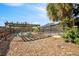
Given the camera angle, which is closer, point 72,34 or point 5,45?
point 5,45

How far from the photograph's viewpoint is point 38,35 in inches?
125

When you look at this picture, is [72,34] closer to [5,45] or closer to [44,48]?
[44,48]

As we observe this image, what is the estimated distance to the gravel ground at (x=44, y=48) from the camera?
3.11 meters

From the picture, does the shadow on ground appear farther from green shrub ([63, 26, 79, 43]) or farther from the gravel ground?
green shrub ([63, 26, 79, 43])

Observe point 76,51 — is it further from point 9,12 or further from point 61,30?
point 9,12

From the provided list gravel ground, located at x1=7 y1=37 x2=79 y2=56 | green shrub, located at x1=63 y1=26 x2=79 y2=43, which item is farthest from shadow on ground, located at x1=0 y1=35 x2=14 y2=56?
green shrub, located at x1=63 y1=26 x2=79 y2=43

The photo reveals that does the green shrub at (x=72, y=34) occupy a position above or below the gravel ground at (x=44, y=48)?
above

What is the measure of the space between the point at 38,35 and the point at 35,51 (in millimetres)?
217

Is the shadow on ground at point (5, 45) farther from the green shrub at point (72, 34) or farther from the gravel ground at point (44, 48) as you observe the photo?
the green shrub at point (72, 34)

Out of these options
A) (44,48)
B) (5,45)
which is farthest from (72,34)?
(5,45)

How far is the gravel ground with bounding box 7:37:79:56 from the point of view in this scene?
3.11 m

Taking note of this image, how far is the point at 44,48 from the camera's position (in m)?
3.16

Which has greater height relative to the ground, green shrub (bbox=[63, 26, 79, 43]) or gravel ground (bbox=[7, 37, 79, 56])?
green shrub (bbox=[63, 26, 79, 43])

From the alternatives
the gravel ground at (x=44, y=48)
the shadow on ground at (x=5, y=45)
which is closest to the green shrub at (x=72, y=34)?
the gravel ground at (x=44, y=48)
